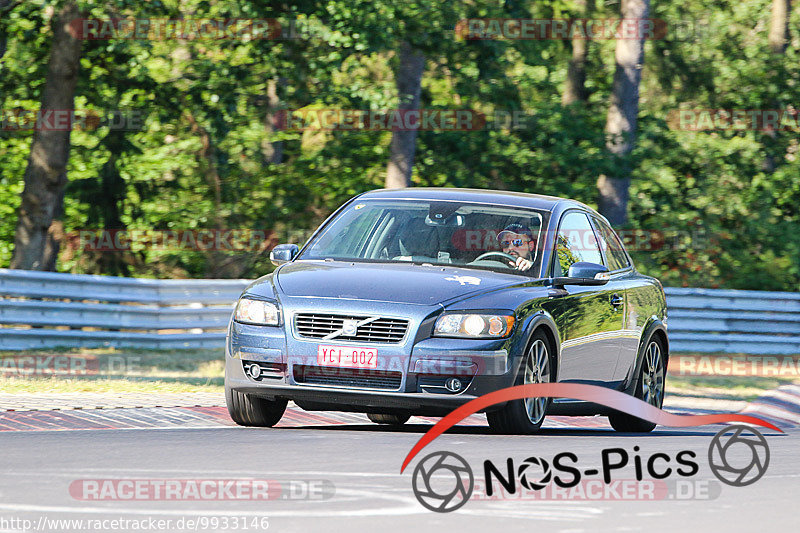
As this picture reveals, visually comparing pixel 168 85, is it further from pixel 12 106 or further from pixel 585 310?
pixel 585 310

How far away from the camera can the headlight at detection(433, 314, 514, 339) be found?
9.53m

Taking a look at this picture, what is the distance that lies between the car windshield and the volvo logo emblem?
4.03 ft

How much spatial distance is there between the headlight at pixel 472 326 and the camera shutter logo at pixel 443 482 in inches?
38.9

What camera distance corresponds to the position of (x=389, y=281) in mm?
9898

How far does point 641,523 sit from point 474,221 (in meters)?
4.51

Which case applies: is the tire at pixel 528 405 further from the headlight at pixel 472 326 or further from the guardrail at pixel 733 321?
the guardrail at pixel 733 321

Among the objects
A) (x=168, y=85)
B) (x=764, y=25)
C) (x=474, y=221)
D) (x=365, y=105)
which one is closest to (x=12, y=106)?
(x=168, y=85)

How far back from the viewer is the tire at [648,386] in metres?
12.0

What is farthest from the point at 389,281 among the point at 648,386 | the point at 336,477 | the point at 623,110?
the point at 623,110

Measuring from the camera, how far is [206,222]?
28250 mm

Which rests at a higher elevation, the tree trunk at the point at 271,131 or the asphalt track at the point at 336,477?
the tree trunk at the point at 271,131

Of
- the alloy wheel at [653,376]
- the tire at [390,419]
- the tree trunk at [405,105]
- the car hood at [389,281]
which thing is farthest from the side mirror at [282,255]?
the tree trunk at [405,105]

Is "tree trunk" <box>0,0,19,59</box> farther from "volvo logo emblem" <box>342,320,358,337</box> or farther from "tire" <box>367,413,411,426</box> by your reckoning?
"volvo logo emblem" <box>342,320,358,337</box>

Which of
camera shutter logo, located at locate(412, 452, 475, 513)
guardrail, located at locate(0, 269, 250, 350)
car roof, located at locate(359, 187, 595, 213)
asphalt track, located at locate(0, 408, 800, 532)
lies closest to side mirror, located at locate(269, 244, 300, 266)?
car roof, located at locate(359, 187, 595, 213)
